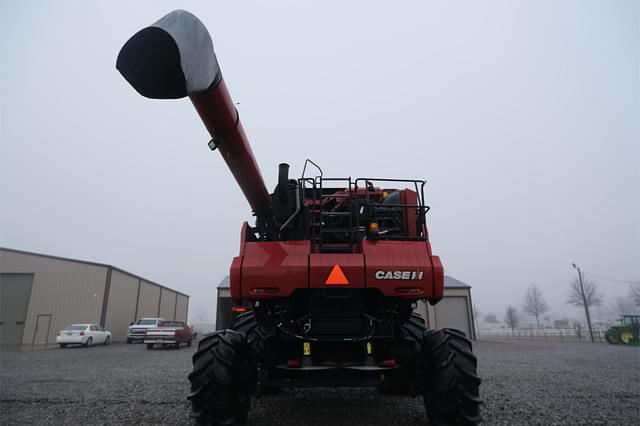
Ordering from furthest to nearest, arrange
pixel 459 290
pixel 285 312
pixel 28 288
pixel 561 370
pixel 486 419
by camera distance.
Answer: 1. pixel 459 290
2. pixel 28 288
3. pixel 561 370
4. pixel 486 419
5. pixel 285 312

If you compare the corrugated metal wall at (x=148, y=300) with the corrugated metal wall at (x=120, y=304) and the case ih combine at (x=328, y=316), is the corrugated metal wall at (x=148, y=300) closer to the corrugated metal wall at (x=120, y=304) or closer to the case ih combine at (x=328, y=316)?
the corrugated metal wall at (x=120, y=304)

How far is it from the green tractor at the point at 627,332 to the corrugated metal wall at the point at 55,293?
3448 cm

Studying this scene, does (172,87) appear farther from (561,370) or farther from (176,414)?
(561,370)

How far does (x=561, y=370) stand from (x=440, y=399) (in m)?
8.71

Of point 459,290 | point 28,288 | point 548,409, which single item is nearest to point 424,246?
point 548,409

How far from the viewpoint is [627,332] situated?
23.5 metres

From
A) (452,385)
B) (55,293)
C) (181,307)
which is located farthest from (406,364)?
(181,307)

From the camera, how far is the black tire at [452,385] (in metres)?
3.92

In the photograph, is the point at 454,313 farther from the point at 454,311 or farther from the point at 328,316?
the point at 328,316

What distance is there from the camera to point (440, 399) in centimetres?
397

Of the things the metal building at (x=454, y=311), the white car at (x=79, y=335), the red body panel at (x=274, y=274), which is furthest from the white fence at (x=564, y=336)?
the white car at (x=79, y=335)

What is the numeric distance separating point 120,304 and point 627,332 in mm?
35019

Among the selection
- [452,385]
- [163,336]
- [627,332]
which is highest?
[452,385]

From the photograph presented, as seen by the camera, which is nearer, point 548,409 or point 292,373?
point 292,373
